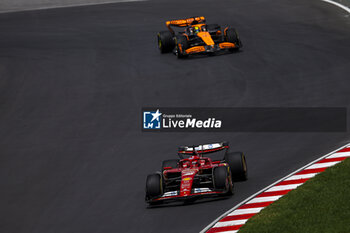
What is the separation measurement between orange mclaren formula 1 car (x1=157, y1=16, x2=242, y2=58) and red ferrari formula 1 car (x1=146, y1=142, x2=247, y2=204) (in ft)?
41.3

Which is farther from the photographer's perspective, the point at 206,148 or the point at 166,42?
the point at 166,42

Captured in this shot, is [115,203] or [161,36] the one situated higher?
[161,36]

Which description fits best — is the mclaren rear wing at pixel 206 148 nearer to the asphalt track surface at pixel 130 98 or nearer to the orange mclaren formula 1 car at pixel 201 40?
the asphalt track surface at pixel 130 98

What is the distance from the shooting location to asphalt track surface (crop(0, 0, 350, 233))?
17188mm

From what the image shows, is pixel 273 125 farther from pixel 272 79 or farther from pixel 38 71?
pixel 38 71

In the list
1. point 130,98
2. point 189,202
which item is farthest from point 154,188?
point 130,98

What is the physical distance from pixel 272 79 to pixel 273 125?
16.8 feet

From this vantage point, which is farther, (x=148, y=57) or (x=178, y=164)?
(x=148, y=57)

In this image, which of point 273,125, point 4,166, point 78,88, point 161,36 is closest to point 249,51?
point 161,36

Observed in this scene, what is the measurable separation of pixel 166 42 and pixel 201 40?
1759 mm

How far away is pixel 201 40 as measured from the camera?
101ft

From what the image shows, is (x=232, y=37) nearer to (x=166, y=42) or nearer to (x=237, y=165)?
(x=166, y=42)

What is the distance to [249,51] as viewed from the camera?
1199 inches

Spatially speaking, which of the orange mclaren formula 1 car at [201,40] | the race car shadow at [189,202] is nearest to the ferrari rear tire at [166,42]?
the orange mclaren formula 1 car at [201,40]
